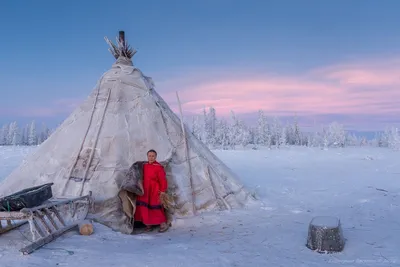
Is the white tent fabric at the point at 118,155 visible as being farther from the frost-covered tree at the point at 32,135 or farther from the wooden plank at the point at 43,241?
the frost-covered tree at the point at 32,135

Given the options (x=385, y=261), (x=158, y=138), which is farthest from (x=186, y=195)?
(x=385, y=261)

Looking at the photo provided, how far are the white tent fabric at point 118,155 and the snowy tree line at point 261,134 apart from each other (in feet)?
114

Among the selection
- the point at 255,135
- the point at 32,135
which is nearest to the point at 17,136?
the point at 32,135

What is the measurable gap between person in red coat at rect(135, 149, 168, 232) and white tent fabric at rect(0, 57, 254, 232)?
39 centimetres

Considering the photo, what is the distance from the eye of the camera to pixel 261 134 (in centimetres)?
5181

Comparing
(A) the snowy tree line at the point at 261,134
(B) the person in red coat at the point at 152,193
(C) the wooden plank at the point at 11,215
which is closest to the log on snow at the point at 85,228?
(C) the wooden plank at the point at 11,215

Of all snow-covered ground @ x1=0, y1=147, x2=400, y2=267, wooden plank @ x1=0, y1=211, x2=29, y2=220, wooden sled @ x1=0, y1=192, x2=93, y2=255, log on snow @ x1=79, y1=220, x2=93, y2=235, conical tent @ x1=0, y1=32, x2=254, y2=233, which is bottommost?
snow-covered ground @ x1=0, y1=147, x2=400, y2=267

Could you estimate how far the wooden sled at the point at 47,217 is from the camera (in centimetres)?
410

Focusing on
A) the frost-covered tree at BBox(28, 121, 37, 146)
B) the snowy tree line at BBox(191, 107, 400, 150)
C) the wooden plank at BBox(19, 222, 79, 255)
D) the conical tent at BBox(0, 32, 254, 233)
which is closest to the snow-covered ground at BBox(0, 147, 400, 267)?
the wooden plank at BBox(19, 222, 79, 255)

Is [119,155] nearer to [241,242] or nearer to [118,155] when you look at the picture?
[118,155]

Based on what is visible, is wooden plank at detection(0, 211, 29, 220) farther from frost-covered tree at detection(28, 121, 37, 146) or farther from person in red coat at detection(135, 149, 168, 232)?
frost-covered tree at detection(28, 121, 37, 146)

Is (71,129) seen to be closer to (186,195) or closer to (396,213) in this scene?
(186,195)

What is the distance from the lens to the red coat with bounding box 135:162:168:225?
588 cm

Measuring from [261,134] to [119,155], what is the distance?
46691 mm
